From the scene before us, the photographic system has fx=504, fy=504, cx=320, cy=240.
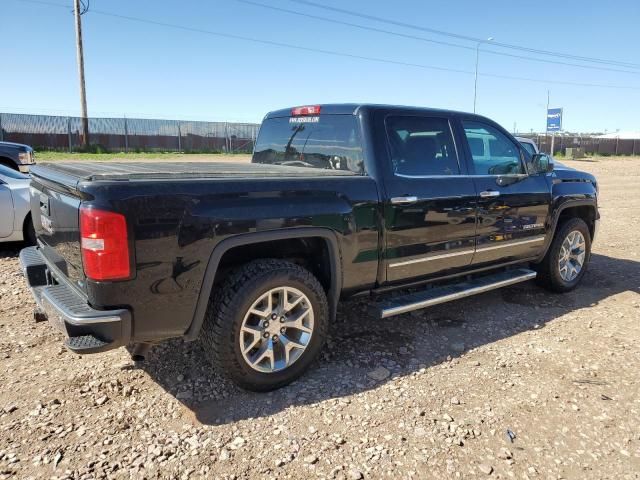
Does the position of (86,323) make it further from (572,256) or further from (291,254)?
(572,256)

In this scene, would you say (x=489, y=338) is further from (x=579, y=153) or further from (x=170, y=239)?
(x=579, y=153)

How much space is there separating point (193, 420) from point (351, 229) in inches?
61.7

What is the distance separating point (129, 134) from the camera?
107 feet

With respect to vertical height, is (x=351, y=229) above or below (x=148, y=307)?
above

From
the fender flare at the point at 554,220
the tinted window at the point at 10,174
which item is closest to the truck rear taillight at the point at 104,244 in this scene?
the fender flare at the point at 554,220

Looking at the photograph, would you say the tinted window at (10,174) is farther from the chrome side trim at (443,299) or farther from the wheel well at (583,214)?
the wheel well at (583,214)

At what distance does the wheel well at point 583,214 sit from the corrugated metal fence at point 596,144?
1698 inches

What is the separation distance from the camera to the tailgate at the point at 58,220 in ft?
9.02

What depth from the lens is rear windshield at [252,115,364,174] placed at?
386cm

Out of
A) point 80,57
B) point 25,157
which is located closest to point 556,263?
point 25,157

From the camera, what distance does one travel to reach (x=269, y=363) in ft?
10.8

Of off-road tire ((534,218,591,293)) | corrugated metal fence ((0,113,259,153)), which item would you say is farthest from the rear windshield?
corrugated metal fence ((0,113,259,153))

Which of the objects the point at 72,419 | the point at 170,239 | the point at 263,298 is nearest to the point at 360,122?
the point at 263,298

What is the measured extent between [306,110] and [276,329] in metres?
2.02
